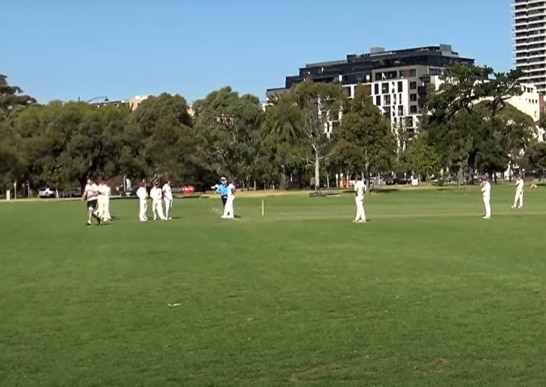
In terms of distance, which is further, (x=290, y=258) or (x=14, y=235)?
(x=14, y=235)

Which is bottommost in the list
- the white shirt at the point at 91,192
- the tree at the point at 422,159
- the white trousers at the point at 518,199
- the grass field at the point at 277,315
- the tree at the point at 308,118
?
the grass field at the point at 277,315

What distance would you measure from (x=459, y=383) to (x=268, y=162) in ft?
336

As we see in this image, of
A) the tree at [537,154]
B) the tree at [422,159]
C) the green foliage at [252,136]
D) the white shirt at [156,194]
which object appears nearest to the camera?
the white shirt at [156,194]

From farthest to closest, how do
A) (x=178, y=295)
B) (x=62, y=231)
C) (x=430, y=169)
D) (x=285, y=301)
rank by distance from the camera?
(x=430, y=169)
(x=62, y=231)
(x=178, y=295)
(x=285, y=301)

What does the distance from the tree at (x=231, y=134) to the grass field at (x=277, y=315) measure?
8947 centimetres

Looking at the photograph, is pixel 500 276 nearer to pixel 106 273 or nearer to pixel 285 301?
pixel 285 301

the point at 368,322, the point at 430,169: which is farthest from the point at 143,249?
the point at 430,169

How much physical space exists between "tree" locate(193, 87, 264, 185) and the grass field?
89.5 m

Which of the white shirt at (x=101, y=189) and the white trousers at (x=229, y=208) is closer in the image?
the white shirt at (x=101, y=189)

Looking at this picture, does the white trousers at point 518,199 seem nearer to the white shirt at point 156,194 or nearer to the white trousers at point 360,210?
the white trousers at point 360,210

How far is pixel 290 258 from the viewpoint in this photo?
20.9 metres

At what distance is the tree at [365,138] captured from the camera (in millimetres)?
91875

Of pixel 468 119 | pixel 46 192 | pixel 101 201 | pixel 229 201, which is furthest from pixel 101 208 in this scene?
pixel 46 192

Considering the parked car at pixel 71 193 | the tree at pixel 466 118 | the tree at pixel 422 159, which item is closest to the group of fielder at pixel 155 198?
the tree at pixel 466 118
